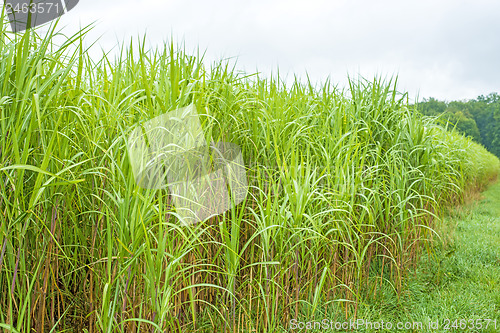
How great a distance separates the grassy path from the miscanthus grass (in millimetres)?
178

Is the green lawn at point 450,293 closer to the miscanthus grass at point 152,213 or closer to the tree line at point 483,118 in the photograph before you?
the miscanthus grass at point 152,213

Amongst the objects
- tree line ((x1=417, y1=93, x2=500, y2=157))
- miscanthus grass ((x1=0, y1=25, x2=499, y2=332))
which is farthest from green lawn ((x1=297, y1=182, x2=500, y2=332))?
tree line ((x1=417, y1=93, x2=500, y2=157))

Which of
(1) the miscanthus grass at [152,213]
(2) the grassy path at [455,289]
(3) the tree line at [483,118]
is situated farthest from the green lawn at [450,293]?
(3) the tree line at [483,118]

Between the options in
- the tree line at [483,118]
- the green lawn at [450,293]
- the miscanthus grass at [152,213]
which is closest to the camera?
the miscanthus grass at [152,213]

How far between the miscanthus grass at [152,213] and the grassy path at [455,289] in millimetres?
178

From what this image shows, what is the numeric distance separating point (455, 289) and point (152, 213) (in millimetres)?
2611

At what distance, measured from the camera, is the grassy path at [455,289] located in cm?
236

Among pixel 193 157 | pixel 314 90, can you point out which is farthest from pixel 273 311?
pixel 314 90

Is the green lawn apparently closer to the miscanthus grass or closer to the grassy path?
the grassy path

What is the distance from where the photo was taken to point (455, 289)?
2846 millimetres

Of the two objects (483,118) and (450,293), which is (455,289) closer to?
(450,293)

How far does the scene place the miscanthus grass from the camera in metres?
1.42

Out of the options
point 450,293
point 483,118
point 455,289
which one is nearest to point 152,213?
point 450,293

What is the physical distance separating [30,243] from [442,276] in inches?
121
